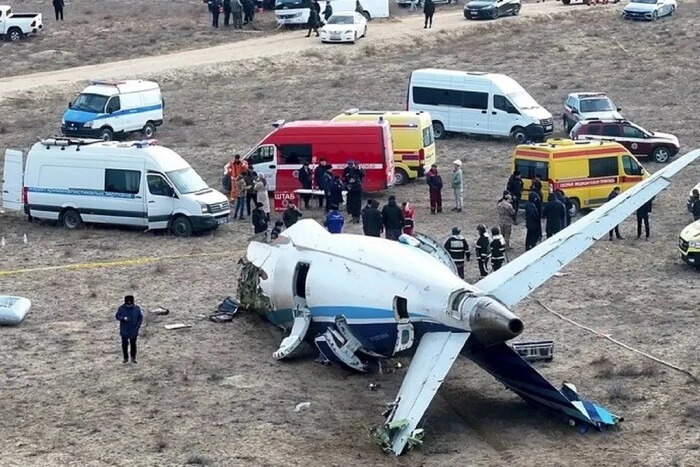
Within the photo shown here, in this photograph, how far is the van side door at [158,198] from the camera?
33562mm

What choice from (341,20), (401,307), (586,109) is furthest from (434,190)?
(341,20)

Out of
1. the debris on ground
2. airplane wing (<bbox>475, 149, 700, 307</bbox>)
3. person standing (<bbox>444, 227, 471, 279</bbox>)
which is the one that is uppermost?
airplane wing (<bbox>475, 149, 700, 307</bbox>)

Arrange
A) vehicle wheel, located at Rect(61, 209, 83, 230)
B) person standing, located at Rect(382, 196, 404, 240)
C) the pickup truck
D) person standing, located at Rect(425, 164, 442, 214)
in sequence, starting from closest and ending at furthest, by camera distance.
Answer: person standing, located at Rect(382, 196, 404, 240) → vehicle wheel, located at Rect(61, 209, 83, 230) → person standing, located at Rect(425, 164, 442, 214) → the pickup truck

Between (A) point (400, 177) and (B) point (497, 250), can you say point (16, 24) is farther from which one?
(B) point (497, 250)

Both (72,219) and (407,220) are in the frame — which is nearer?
(407,220)

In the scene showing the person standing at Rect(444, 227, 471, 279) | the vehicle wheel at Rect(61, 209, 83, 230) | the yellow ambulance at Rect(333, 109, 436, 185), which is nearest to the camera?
the person standing at Rect(444, 227, 471, 279)

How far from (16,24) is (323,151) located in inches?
1077

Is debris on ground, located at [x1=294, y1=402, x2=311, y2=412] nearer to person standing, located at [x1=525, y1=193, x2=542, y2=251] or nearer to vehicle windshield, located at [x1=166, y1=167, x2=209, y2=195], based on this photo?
person standing, located at [x1=525, y1=193, x2=542, y2=251]

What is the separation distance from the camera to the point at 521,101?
44688 mm

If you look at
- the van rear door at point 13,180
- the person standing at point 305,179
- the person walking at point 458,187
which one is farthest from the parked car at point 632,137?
the van rear door at point 13,180

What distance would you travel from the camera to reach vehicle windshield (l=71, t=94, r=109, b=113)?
44.4 metres

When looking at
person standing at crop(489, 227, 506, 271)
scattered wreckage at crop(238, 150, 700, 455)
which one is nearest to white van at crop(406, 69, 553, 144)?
person standing at crop(489, 227, 506, 271)

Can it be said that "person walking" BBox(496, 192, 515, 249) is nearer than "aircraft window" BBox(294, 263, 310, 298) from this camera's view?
No

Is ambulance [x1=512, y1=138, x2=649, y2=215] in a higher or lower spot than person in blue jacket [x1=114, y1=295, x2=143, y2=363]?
lower
